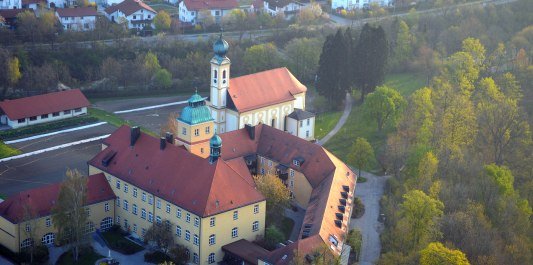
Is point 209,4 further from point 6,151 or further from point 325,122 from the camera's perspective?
point 6,151

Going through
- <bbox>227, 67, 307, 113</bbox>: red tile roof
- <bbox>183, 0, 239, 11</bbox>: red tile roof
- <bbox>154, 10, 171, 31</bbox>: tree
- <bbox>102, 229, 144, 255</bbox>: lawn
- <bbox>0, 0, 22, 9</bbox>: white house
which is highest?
<bbox>183, 0, 239, 11</bbox>: red tile roof

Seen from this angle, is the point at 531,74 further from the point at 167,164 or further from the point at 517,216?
the point at 167,164

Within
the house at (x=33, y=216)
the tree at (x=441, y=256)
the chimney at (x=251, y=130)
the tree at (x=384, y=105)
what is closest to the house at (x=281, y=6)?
the tree at (x=384, y=105)

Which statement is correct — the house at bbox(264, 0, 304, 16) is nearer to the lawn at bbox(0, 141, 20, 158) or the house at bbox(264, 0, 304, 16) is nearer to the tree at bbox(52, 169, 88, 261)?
the lawn at bbox(0, 141, 20, 158)

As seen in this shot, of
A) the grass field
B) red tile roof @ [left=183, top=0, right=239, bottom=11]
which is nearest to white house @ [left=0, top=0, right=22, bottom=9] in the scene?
red tile roof @ [left=183, top=0, right=239, bottom=11]

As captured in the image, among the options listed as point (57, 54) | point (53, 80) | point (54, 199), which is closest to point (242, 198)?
point (54, 199)

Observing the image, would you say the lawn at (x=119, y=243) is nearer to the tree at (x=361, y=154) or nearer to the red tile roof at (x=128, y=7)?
the tree at (x=361, y=154)
